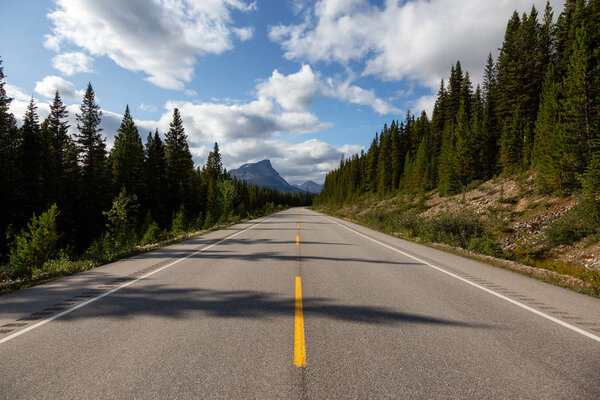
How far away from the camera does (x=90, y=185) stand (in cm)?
3206

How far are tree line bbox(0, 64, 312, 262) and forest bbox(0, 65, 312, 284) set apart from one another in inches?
3.0

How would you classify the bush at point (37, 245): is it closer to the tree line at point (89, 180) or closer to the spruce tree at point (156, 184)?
the tree line at point (89, 180)

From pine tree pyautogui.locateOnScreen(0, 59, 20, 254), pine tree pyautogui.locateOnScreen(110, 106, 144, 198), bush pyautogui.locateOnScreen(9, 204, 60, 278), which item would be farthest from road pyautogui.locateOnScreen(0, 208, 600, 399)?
pine tree pyautogui.locateOnScreen(110, 106, 144, 198)

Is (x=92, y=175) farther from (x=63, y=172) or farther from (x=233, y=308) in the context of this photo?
(x=233, y=308)

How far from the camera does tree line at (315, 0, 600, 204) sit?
60.0 ft

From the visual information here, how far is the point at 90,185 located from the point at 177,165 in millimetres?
11946

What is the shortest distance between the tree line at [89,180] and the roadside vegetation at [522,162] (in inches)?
784

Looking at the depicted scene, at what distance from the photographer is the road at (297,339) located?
249 cm

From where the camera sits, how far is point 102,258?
907 centimetres

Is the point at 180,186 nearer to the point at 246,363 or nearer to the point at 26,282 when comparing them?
the point at 26,282

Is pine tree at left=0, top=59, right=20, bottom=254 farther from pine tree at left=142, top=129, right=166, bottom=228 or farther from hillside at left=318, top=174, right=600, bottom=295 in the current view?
hillside at left=318, top=174, right=600, bottom=295

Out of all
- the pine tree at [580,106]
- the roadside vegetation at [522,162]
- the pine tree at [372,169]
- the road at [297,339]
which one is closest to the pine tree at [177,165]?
the roadside vegetation at [522,162]

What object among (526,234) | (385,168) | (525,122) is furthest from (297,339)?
(385,168)

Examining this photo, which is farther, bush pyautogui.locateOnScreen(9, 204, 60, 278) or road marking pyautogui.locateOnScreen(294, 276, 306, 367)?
bush pyautogui.locateOnScreen(9, 204, 60, 278)
